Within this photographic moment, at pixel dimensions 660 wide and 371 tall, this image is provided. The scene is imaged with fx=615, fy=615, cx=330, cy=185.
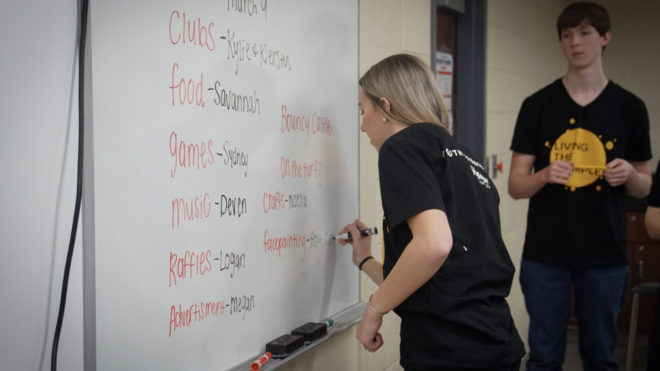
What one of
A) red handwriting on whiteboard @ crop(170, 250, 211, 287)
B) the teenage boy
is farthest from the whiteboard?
the teenage boy

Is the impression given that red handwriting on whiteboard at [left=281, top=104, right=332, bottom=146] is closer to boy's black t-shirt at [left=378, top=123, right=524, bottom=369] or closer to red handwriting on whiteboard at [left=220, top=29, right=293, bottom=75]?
red handwriting on whiteboard at [left=220, top=29, right=293, bottom=75]

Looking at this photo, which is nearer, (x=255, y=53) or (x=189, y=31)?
(x=189, y=31)

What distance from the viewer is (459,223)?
1305 mm

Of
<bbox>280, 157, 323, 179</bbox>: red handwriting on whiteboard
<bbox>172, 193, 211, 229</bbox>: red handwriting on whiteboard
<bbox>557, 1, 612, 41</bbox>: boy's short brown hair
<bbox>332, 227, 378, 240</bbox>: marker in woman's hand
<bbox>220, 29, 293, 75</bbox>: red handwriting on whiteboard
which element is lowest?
<bbox>332, 227, 378, 240</bbox>: marker in woman's hand

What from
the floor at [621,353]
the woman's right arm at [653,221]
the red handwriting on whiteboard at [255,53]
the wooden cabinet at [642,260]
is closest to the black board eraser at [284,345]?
the red handwriting on whiteboard at [255,53]

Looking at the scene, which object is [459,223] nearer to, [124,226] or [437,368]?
[437,368]

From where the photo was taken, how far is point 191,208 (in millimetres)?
1211

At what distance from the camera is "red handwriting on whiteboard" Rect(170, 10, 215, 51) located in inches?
45.8

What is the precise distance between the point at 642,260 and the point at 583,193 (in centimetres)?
233

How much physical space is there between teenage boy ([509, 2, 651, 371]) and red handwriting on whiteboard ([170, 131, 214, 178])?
1.34 metres

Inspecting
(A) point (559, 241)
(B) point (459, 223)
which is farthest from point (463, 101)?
(B) point (459, 223)

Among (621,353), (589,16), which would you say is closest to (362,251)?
(589,16)

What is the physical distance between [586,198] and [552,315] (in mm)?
442

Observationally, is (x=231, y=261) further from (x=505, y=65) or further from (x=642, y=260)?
(x=642, y=260)
